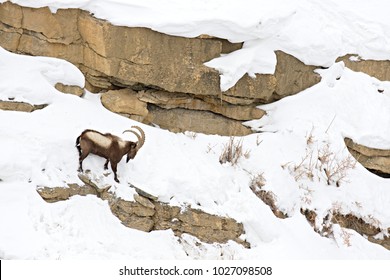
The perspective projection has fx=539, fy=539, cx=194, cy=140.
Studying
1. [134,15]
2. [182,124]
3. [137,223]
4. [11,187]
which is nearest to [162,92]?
[182,124]

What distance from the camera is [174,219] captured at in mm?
7461

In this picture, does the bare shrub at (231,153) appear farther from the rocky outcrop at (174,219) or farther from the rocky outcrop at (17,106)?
the rocky outcrop at (17,106)

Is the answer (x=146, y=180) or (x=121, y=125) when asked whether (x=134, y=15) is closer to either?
(x=121, y=125)

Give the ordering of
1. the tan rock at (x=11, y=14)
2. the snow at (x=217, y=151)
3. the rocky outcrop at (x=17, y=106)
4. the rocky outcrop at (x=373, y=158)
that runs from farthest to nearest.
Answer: the rocky outcrop at (x=373, y=158), the tan rock at (x=11, y=14), the rocky outcrop at (x=17, y=106), the snow at (x=217, y=151)

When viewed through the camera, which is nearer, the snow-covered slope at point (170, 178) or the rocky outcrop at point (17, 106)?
the snow-covered slope at point (170, 178)

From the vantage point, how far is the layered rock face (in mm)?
8430

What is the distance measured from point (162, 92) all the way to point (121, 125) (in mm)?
973

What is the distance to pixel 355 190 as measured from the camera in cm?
857

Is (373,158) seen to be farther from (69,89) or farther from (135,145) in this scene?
(69,89)

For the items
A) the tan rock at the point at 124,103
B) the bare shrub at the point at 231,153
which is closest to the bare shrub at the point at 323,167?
the bare shrub at the point at 231,153

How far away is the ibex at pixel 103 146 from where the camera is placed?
24.3 feet

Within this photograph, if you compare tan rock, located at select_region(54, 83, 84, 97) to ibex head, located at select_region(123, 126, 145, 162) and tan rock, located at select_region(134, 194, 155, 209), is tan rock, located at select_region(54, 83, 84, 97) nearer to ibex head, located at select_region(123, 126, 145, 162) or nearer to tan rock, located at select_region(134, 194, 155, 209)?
ibex head, located at select_region(123, 126, 145, 162)

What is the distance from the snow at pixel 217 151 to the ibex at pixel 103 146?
0.58 feet

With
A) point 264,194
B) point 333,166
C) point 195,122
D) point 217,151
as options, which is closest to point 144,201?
point 217,151
